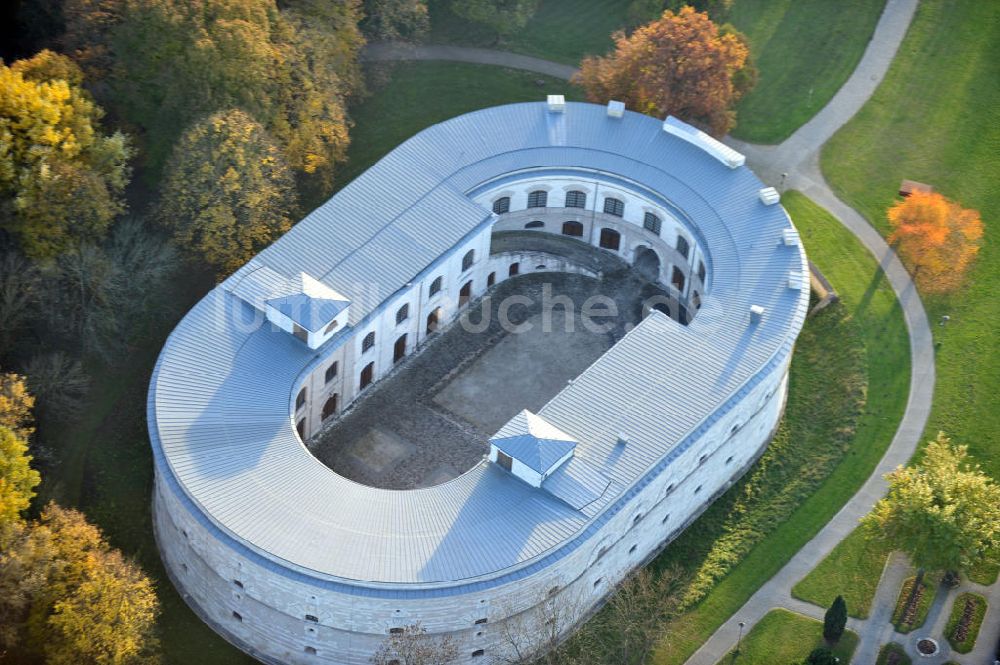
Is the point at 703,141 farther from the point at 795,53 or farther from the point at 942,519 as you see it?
the point at 942,519

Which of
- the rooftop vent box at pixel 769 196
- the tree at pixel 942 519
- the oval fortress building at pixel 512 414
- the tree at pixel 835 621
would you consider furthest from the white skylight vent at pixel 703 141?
the tree at pixel 835 621

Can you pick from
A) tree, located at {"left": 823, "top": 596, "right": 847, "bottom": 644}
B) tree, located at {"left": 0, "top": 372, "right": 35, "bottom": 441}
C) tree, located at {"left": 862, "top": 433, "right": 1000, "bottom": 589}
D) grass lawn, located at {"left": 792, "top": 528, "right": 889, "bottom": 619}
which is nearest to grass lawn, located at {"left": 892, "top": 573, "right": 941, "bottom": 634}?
grass lawn, located at {"left": 792, "top": 528, "right": 889, "bottom": 619}

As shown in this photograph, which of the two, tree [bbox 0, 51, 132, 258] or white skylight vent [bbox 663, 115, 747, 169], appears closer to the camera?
tree [bbox 0, 51, 132, 258]

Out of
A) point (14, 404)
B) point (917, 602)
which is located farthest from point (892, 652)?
point (14, 404)

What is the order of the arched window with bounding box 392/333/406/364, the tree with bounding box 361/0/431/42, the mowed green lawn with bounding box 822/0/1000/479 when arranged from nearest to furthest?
the arched window with bounding box 392/333/406/364
the mowed green lawn with bounding box 822/0/1000/479
the tree with bounding box 361/0/431/42

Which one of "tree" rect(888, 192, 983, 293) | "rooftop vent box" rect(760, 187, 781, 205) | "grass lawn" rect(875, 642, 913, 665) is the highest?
"rooftop vent box" rect(760, 187, 781, 205)

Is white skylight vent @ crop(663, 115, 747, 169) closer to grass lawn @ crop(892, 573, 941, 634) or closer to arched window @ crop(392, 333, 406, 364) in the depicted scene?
arched window @ crop(392, 333, 406, 364)

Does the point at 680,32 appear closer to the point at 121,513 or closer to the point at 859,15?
the point at 859,15
